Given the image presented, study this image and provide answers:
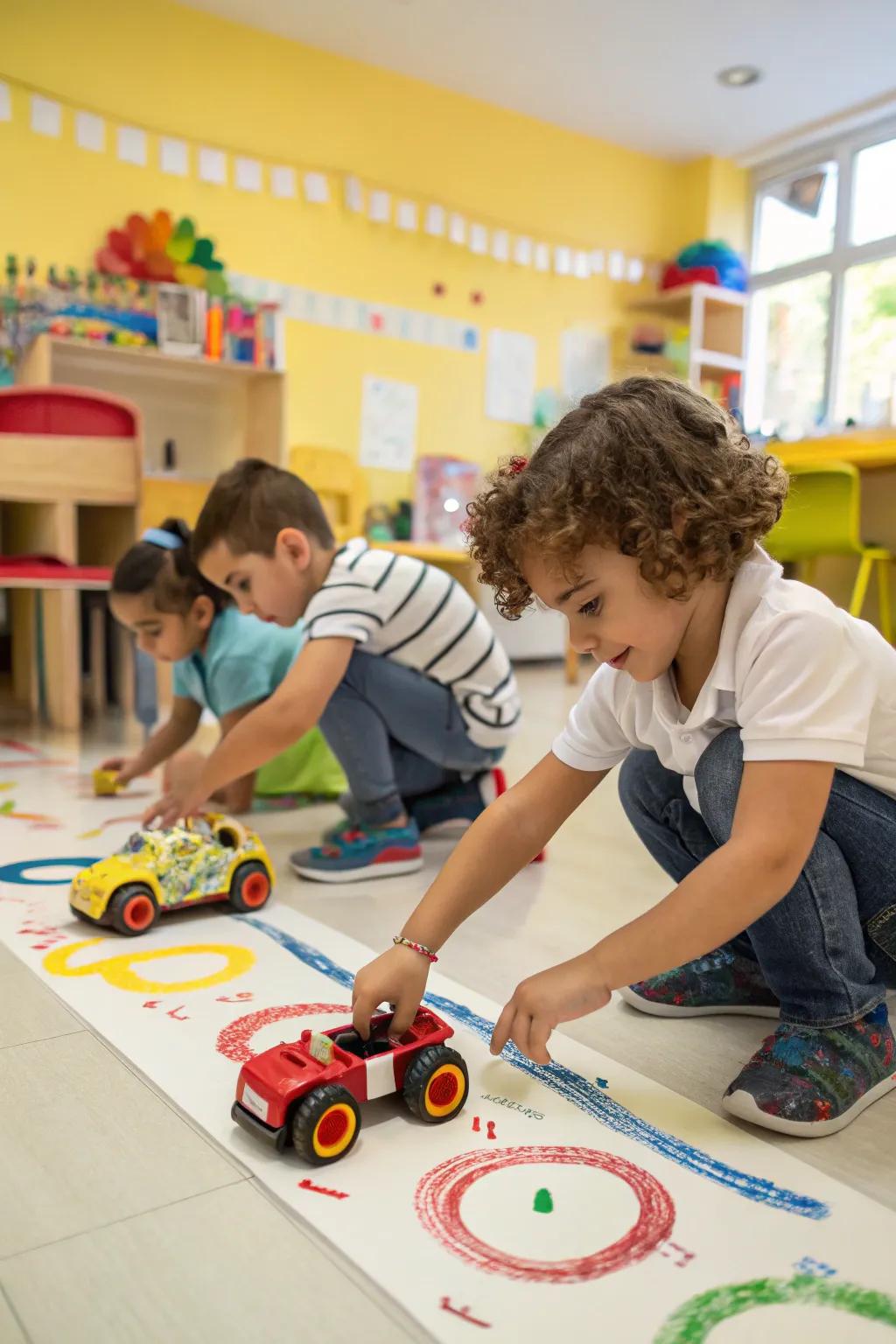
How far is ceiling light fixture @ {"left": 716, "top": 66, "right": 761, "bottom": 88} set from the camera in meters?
4.05

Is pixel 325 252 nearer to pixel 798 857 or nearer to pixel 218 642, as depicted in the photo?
pixel 218 642

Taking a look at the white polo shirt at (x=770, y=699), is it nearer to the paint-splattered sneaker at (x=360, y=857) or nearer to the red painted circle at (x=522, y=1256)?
the red painted circle at (x=522, y=1256)

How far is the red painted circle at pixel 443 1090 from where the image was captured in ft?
2.46

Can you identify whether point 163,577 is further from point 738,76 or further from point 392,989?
point 738,76

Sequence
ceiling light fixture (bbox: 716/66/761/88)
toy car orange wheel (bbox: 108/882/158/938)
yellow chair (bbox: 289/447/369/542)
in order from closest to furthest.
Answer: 1. toy car orange wheel (bbox: 108/882/158/938)
2. yellow chair (bbox: 289/447/369/542)
3. ceiling light fixture (bbox: 716/66/761/88)

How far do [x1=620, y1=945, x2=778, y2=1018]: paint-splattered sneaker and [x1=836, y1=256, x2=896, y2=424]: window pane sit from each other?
4.01 metres

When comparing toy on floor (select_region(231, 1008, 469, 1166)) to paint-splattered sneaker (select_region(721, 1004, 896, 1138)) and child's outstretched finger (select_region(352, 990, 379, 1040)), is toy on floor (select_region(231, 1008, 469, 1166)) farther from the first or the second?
paint-splattered sneaker (select_region(721, 1004, 896, 1138))

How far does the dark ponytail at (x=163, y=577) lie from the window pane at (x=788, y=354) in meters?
3.61

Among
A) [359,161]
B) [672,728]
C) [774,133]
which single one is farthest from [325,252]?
[672,728]

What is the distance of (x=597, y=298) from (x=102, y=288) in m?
2.40

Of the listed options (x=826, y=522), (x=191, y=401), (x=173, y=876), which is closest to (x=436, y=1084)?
(x=173, y=876)

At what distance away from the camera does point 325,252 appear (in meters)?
3.96

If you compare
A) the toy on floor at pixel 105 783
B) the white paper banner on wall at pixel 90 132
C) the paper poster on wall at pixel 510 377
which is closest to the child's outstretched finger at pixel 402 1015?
the toy on floor at pixel 105 783

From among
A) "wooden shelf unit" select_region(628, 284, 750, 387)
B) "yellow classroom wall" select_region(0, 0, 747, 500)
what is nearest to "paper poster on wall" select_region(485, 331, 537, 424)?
"yellow classroom wall" select_region(0, 0, 747, 500)
